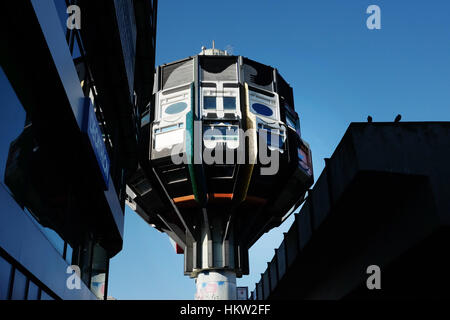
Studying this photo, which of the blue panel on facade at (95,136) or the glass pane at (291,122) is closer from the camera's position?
the blue panel on facade at (95,136)

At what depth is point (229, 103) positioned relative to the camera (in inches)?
1612

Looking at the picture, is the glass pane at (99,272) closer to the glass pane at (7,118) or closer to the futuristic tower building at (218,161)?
the futuristic tower building at (218,161)

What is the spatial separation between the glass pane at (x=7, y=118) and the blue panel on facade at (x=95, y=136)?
4290mm

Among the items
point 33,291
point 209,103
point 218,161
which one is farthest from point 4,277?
point 209,103

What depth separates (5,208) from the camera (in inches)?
499

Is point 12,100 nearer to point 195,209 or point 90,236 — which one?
point 90,236

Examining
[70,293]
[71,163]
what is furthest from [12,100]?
[70,293]

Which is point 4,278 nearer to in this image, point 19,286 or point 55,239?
point 19,286

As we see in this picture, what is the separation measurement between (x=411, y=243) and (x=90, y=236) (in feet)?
58.2

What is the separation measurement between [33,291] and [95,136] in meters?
6.49

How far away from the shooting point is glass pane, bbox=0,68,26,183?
13.0 meters

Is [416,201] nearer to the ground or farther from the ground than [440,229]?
farther from the ground

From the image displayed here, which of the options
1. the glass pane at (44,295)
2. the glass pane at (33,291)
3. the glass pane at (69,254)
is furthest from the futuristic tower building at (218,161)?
the glass pane at (33,291)

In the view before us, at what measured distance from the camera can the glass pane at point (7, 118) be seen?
1298 centimetres
